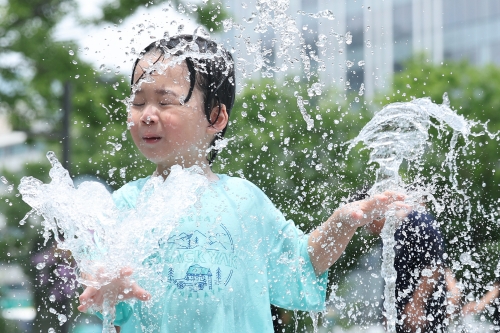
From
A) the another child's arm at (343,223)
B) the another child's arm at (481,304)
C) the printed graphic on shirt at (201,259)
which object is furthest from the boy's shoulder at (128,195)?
the another child's arm at (481,304)

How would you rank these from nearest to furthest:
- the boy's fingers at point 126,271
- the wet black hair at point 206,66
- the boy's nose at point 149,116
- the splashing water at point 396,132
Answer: the boy's fingers at point 126,271 → the boy's nose at point 149,116 → the wet black hair at point 206,66 → the splashing water at point 396,132

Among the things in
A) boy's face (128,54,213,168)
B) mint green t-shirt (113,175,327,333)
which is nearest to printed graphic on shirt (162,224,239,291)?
mint green t-shirt (113,175,327,333)

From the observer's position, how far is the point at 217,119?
7.80 ft

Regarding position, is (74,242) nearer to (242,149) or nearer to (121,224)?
(121,224)

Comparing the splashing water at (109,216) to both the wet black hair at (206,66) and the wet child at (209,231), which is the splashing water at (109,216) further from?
the wet black hair at (206,66)

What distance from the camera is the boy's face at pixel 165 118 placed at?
2.20 metres

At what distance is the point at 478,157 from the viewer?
362 inches

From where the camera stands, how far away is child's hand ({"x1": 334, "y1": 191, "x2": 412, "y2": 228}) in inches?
82.4

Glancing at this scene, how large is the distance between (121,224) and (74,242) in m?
0.14

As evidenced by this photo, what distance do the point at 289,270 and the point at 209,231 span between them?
30cm

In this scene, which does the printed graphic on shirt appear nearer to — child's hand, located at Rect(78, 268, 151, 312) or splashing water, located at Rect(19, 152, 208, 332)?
splashing water, located at Rect(19, 152, 208, 332)

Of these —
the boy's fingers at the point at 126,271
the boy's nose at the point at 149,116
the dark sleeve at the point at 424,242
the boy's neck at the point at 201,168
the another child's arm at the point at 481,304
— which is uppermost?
the boy's nose at the point at 149,116

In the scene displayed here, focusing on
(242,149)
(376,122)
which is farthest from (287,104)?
(376,122)

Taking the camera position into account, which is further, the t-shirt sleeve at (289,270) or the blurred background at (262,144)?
the blurred background at (262,144)
